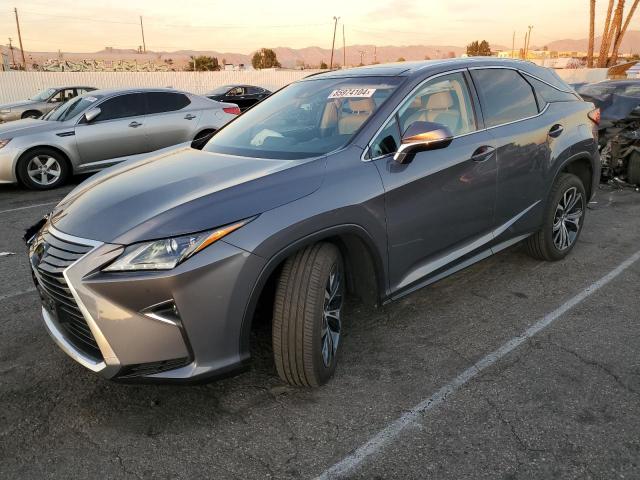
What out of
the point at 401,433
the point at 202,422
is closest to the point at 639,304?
the point at 401,433

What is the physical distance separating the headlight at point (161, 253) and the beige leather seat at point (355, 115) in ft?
4.12

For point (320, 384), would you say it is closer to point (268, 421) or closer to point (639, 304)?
point (268, 421)

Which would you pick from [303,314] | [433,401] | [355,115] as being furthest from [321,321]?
[355,115]

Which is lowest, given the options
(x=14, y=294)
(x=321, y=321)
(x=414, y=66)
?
(x=14, y=294)

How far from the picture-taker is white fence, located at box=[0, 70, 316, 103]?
26672mm

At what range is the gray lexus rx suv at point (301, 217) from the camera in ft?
7.79

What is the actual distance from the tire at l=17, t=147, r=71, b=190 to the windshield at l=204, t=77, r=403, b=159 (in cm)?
548

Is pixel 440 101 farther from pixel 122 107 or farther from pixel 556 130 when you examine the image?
pixel 122 107

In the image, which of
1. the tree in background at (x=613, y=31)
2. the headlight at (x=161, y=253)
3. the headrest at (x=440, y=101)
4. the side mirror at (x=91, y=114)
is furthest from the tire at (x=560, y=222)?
the tree in background at (x=613, y=31)

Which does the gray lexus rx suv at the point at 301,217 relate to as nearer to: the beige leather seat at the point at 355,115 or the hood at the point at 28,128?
the beige leather seat at the point at 355,115

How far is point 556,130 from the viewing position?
435 cm

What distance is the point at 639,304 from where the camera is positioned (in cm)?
393

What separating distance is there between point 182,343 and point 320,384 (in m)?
0.84

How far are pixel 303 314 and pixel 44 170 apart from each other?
722 cm
